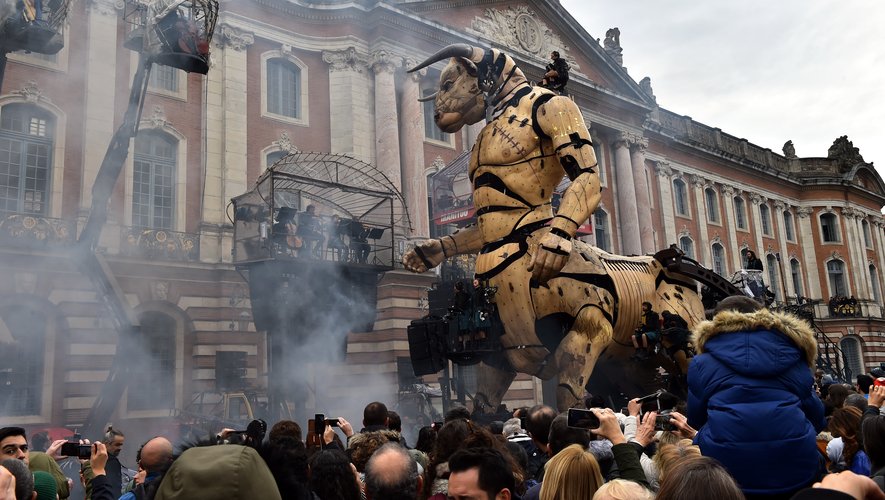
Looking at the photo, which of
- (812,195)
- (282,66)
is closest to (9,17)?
(282,66)

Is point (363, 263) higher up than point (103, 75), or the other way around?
point (103, 75)

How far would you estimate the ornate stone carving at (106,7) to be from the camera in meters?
18.9

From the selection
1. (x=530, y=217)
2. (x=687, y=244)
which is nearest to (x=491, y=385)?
(x=530, y=217)

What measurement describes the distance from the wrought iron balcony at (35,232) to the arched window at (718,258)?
30.9 m

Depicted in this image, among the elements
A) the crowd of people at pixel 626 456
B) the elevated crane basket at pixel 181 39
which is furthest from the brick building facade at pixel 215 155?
the crowd of people at pixel 626 456

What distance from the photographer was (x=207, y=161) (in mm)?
20391

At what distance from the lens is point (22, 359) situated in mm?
16484

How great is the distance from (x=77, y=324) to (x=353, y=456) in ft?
49.6

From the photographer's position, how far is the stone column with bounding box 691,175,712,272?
37.0 meters

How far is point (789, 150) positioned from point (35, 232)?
4344cm

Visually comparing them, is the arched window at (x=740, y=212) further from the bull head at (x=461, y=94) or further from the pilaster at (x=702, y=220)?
the bull head at (x=461, y=94)

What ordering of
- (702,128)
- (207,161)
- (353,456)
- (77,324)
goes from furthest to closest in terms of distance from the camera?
1. (702,128)
2. (207,161)
3. (77,324)
4. (353,456)

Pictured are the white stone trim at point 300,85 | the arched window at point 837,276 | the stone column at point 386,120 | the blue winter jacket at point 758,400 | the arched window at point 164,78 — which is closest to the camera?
the blue winter jacket at point 758,400

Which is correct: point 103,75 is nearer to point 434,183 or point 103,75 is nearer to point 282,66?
point 282,66
